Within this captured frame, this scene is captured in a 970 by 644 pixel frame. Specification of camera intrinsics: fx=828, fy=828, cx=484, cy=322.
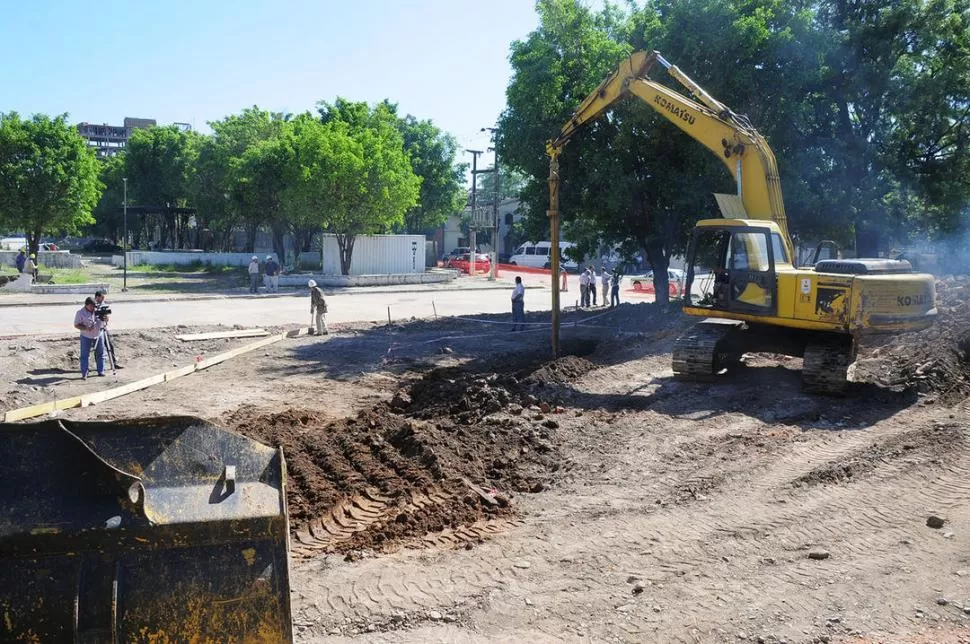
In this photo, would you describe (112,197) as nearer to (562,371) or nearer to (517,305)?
(517,305)

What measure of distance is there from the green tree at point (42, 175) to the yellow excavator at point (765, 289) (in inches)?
1180

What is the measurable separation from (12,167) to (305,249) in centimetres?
1666

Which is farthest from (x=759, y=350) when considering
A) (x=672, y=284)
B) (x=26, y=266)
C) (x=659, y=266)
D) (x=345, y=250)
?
(x=345, y=250)

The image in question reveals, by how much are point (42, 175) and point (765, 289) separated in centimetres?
3475

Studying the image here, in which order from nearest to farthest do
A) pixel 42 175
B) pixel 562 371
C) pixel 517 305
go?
1. pixel 562 371
2. pixel 517 305
3. pixel 42 175

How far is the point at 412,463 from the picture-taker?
30.6ft

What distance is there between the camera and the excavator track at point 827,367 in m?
12.1

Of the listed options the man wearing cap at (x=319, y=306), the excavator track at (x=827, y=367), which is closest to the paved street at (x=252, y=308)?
the man wearing cap at (x=319, y=306)

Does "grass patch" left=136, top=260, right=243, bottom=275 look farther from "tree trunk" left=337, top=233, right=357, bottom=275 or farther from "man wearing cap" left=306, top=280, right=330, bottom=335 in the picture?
"man wearing cap" left=306, top=280, right=330, bottom=335

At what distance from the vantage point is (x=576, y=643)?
540cm

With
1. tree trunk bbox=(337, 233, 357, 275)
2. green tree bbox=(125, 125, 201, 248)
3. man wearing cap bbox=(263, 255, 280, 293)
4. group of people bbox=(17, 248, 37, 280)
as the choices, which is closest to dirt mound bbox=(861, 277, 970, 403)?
man wearing cap bbox=(263, 255, 280, 293)

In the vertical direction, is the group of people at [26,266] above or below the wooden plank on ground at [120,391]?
above

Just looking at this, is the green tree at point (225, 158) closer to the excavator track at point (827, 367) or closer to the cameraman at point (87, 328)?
the cameraman at point (87, 328)

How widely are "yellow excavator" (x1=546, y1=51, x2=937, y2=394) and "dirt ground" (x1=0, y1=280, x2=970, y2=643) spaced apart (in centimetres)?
64
